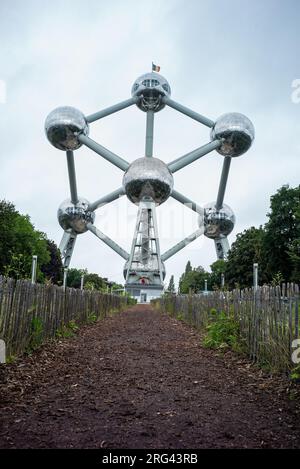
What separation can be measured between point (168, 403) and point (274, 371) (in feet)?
7.44

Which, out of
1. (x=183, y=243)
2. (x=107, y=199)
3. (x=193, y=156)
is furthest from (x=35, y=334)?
(x=183, y=243)

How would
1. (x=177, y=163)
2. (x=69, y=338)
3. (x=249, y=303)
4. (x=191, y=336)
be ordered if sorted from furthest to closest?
(x=177, y=163)
(x=191, y=336)
(x=69, y=338)
(x=249, y=303)

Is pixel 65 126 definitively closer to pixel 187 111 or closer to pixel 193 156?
pixel 193 156

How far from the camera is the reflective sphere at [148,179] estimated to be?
59.4 meters

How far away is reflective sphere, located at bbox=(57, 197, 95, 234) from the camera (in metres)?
75.0

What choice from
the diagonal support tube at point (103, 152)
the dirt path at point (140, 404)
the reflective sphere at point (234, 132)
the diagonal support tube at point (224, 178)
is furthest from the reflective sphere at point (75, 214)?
the dirt path at point (140, 404)

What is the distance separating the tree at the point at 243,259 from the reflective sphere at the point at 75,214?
33287mm

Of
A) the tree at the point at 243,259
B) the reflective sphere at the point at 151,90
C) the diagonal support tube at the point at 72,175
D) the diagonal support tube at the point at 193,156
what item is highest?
the reflective sphere at the point at 151,90

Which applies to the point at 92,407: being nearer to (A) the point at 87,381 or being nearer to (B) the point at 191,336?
(A) the point at 87,381

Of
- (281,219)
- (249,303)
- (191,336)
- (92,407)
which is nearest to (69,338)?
(191,336)

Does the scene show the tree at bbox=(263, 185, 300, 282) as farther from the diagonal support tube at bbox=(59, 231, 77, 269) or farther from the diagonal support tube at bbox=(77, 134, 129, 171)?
the diagonal support tube at bbox=(59, 231, 77, 269)

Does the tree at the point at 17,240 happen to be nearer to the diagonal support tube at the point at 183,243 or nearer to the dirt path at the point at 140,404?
the dirt path at the point at 140,404

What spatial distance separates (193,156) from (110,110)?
1440cm
